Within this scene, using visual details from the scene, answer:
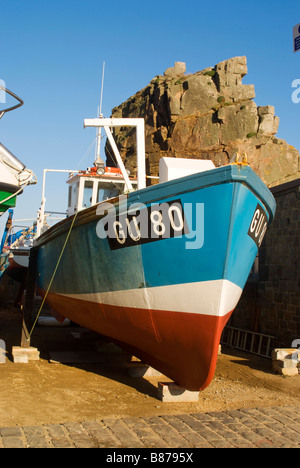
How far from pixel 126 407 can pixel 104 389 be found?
3.17 ft

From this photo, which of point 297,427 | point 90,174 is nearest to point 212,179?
point 297,427

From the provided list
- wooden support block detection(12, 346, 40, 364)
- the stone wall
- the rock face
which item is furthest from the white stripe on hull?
the rock face

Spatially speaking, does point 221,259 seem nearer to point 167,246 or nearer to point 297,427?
point 167,246

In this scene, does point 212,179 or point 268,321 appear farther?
point 268,321

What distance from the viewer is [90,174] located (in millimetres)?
8664

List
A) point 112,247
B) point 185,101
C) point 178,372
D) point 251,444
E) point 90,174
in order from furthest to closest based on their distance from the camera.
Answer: point 185,101 < point 90,174 < point 112,247 < point 178,372 < point 251,444

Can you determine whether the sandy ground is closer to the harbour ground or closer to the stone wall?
the harbour ground

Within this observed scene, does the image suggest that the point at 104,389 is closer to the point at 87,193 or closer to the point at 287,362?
the point at 287,362

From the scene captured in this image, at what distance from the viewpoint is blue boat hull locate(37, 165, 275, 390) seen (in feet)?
15.4

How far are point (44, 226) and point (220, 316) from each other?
7.04 meters

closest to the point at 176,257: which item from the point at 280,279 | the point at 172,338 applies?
the point at 172,338

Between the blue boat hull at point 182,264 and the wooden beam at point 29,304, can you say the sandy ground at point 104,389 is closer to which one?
the wooden beam at point 29,304

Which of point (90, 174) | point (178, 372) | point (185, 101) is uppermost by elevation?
point (185, 101)

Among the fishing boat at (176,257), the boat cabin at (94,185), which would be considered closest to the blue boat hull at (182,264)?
the fishing boat at (176,257)
